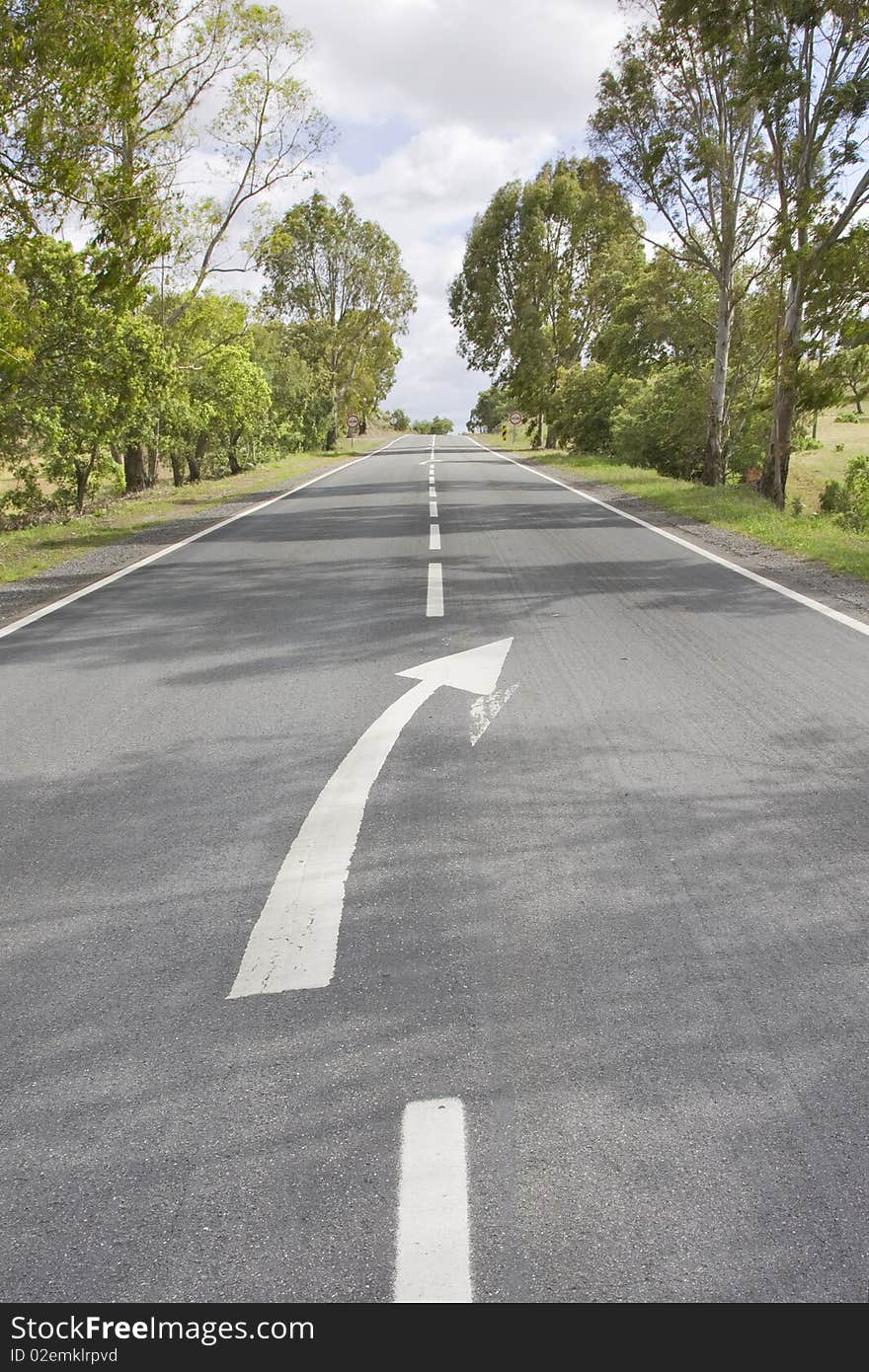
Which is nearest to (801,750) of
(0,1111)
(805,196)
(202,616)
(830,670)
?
(830,670)

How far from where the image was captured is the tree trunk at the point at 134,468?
90.9ft

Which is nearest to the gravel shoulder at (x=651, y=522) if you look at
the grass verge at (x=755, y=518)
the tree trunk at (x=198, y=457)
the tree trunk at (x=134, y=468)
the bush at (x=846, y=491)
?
the grass verge at (x=755, y=518)

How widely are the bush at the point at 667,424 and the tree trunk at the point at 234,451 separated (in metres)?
13.8

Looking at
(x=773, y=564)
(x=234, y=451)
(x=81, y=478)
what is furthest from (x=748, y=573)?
(x=234, y=451)

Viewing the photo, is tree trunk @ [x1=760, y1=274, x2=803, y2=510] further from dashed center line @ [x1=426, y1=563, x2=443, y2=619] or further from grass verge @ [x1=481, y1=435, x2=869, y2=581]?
dashed center line @ [x1=426, y1=563, x2=443, y2=619]

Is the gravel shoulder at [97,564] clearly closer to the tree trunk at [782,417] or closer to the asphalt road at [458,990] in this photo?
the asphalt road at [458,990]

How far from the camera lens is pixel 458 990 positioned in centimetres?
300

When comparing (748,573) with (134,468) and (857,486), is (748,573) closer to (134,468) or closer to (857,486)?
(134,468)

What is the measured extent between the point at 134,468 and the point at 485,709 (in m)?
24.4

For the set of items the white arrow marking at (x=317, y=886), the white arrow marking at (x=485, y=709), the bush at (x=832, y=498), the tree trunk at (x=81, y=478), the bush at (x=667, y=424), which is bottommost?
the bush at (x=832, y=498)

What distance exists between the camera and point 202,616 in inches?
346

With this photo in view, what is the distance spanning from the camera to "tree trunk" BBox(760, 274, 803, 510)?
59.5 ft

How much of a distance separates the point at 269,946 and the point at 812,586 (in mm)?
8175

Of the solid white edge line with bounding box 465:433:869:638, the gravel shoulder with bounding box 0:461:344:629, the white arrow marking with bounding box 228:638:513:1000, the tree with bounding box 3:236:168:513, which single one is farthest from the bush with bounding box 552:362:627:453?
the white arrow marking with bounding box 228:638:513:1000
